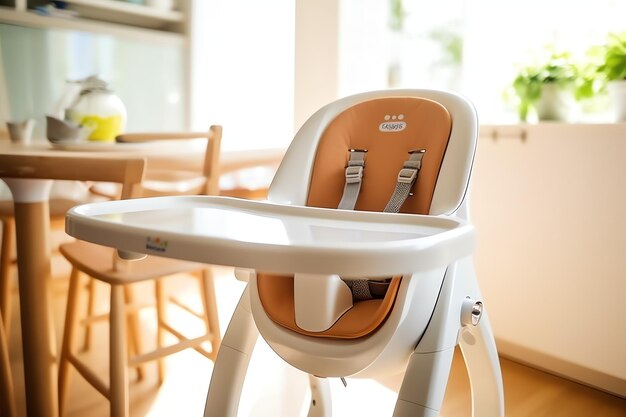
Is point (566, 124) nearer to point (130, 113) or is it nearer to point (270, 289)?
point (270, 289)

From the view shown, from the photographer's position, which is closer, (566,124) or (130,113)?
(566,124)

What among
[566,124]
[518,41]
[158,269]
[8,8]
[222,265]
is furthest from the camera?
[8,8]

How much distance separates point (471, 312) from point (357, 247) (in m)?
0.47

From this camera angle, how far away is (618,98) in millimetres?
1858

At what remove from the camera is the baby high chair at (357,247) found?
0.71 metres

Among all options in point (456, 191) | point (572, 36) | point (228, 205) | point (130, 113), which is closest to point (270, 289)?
point (228, 205)

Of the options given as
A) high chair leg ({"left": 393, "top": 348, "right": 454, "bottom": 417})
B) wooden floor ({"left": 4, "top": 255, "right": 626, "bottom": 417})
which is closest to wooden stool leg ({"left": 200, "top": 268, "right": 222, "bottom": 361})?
wooden floor ({"left": 4, "top": 255, "right": 626, "bottom": 417})

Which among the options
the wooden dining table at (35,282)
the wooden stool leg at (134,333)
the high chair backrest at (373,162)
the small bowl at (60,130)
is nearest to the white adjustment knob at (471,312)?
the high chair backrest at (373,162)

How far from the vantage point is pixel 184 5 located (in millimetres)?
3795

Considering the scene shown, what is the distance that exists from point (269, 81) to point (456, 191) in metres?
2.85

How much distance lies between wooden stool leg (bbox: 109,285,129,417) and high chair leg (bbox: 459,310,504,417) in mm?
880

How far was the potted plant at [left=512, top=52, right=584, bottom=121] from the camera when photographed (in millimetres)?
2064

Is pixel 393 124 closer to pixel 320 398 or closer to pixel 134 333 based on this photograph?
pixel 320 398

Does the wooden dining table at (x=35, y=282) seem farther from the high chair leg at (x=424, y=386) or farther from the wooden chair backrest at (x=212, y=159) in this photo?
the high chair leg at (x=424, y=386)
